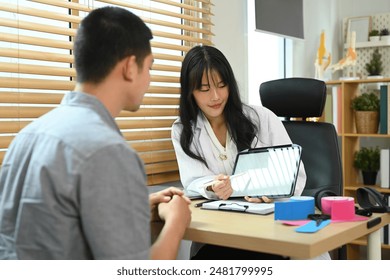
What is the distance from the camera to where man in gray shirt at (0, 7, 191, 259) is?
1.01 meters

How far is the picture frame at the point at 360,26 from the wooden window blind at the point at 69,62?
183 cm

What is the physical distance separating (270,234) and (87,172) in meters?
0.54

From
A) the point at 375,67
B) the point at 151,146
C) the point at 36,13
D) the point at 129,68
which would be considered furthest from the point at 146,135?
the point at 375,67

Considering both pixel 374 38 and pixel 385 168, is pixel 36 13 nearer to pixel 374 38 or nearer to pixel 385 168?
pixel 385 168

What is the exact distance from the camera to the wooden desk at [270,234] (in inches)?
49.7

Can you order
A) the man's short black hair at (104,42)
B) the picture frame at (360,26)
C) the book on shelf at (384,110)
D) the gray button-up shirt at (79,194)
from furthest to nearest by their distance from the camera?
1. the picture frame at (360,26)
2. the book on shelf at (384,110)
3. the man's short black hair at (104,42)
4. the gray button-up shirt at (79,194)

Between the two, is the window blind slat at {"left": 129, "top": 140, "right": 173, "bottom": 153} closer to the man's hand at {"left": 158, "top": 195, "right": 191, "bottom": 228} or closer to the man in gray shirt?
the man's hand at {"left": 158, "top": 195, "right": 191, "bottom": 228}

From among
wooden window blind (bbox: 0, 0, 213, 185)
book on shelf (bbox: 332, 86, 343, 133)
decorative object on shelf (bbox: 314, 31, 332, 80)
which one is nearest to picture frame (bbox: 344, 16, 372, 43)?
decorative object on shelf (bbox: 314, 31, 332, 80)

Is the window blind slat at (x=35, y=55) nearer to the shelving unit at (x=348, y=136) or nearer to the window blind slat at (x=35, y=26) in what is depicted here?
the window blind slat at (x=35, y=26)

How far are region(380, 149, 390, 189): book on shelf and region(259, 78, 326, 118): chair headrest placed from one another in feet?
4.75

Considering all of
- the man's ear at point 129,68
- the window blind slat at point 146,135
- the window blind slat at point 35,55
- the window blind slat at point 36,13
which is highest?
the window blind slat at point 36,13

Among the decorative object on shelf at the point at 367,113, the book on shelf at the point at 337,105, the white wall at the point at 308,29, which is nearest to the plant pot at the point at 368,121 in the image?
the decorative object on shelf at the point at 367,113
